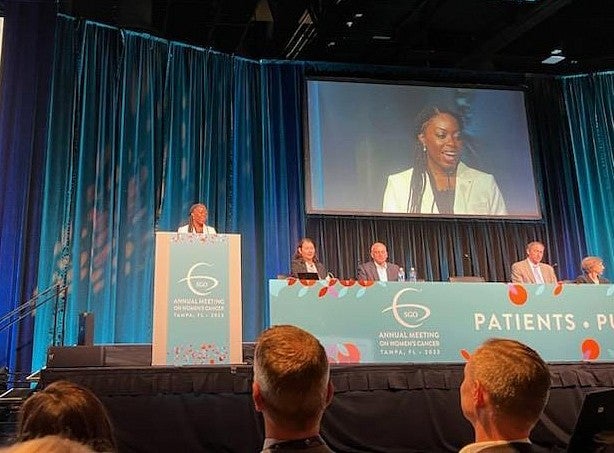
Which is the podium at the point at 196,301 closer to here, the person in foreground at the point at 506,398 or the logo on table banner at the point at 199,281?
the logo on table banner at the point at 199,281

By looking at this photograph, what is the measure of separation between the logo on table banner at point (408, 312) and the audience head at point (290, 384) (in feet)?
8.17

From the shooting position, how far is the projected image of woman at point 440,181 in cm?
736

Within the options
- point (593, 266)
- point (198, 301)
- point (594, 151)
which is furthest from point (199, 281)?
point (594, 151)

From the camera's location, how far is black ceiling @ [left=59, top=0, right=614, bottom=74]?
6.50 meters

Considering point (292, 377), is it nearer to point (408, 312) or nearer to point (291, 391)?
point (291, 391)

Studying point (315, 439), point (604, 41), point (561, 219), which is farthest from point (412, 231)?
point (315, 439)

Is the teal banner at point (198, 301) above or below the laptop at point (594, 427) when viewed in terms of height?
above

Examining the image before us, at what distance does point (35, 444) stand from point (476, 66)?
791cm

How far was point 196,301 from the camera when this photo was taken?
348 cm

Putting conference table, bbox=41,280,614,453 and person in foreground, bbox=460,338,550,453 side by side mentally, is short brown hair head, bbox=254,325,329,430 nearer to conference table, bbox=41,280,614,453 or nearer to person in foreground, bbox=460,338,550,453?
person in foreground, bbox=460,338,550,453

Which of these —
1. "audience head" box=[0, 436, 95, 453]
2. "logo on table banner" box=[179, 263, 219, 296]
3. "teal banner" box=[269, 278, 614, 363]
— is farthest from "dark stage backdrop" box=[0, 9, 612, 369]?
"audience head" box=[0, 436, 95, 453]

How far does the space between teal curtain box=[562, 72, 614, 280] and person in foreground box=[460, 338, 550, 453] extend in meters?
6.80

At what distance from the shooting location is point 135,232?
639 cm

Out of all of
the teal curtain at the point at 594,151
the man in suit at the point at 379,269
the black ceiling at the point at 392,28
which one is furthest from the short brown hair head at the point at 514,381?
the teal curtain at the point at 594,151
